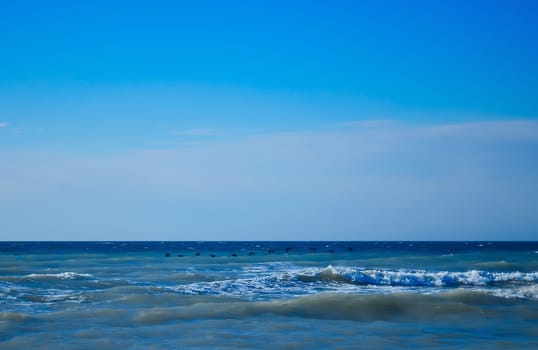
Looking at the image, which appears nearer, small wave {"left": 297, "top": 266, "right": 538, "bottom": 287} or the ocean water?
the ocean water

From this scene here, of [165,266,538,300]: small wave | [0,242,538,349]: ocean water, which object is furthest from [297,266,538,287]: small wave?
[0,242,538,349]: ocean water

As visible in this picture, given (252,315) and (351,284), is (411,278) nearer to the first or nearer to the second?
(351,284)

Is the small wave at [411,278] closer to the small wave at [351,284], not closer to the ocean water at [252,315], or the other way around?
the small wave at [351,284]

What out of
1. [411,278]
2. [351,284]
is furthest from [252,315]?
[411,278]

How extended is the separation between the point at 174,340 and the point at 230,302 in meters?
5.97

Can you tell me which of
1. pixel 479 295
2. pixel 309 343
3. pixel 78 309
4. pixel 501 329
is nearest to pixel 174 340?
pixel 309 343

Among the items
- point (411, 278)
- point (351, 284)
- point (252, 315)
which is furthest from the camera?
point (411, 278)

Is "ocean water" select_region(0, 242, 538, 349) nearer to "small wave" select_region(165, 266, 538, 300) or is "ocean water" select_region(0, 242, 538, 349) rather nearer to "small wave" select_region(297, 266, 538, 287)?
"small wave" select_region(165, 266, 538, 300)

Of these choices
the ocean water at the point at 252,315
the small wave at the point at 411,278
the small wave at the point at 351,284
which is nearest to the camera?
the ocean water at the point at 252,315

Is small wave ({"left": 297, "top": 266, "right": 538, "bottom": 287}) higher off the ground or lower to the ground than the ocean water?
higher

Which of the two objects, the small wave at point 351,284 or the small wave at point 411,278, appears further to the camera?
the small wave at point 411,278

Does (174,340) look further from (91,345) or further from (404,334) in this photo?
(404,334)

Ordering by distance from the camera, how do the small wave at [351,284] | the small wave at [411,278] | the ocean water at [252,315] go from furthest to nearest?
the small wave at [411,278], the small wave at [351,284], the ocean water at [252,315]

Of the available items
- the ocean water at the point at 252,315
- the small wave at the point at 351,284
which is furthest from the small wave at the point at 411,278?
the ocean water at the point at 252,315
